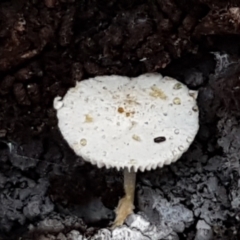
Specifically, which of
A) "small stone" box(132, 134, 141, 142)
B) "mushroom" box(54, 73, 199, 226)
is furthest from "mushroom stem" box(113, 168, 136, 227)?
"small stone" box(132, 134, 141, 142)

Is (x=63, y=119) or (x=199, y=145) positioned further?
(x=199, y=145)

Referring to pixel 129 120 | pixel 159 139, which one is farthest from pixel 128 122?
pixel 159 139

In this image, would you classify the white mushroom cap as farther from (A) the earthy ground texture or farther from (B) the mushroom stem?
(B) the mushroom stem

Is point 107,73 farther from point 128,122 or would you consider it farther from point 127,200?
point 127,200

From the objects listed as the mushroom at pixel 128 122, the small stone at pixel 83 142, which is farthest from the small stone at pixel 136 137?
the small stone at pixel 83 142

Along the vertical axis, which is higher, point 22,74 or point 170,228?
point 22,74

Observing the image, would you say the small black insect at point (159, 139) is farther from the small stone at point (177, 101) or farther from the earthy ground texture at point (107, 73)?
the earthy ground texture at point (107, 73)

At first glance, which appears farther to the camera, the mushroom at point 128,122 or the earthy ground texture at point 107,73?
the earthy ground texture at point 107,73

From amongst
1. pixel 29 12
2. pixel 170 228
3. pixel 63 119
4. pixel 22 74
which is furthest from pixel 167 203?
pixel 29 12

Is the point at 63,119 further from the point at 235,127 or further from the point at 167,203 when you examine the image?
the point at 235,127
